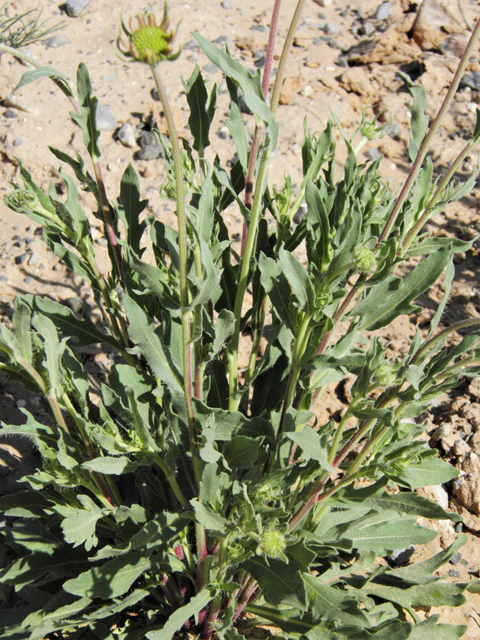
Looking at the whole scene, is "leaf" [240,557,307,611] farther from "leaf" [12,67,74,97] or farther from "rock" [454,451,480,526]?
"leaf" [12,67,74,97]

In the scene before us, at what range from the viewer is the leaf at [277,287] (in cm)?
191

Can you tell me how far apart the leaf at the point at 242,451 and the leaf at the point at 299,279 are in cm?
46

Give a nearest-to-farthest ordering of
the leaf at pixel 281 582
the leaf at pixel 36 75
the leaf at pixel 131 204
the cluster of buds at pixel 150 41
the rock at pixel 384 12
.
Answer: the cluster of buds at pixel 150 41 < the leaf at pixel 36 75 < the leaf at pixel 281 582 < the leaf at pixel 131 204 < the rock at pixel 384 12

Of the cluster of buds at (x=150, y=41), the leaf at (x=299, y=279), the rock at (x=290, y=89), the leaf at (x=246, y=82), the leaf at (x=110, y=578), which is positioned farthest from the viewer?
the rock at (x=290, y=89)

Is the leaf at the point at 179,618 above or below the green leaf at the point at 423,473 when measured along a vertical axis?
below

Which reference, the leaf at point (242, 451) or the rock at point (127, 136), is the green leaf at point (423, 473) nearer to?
the leaf at point (242, 451)

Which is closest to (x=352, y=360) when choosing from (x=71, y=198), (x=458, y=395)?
(x=71, y=198)

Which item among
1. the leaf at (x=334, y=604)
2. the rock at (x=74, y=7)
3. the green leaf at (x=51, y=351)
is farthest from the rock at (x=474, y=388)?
the rock at (x=74, y=7)

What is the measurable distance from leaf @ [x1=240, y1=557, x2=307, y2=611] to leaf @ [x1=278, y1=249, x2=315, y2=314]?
83 cm

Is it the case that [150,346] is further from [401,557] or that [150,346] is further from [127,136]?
[127,136]

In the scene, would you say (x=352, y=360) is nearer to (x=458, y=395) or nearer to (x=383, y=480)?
(x=383, y=480)

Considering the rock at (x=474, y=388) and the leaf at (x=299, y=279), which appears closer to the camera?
the leaf at (x=299, y=279)

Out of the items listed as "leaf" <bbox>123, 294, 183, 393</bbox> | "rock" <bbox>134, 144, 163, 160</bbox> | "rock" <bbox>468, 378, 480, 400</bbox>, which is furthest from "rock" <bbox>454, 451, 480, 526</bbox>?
"rock" <bbox>134, 144, 163, 160</bbox>

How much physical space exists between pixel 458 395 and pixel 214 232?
2057 millimetres
